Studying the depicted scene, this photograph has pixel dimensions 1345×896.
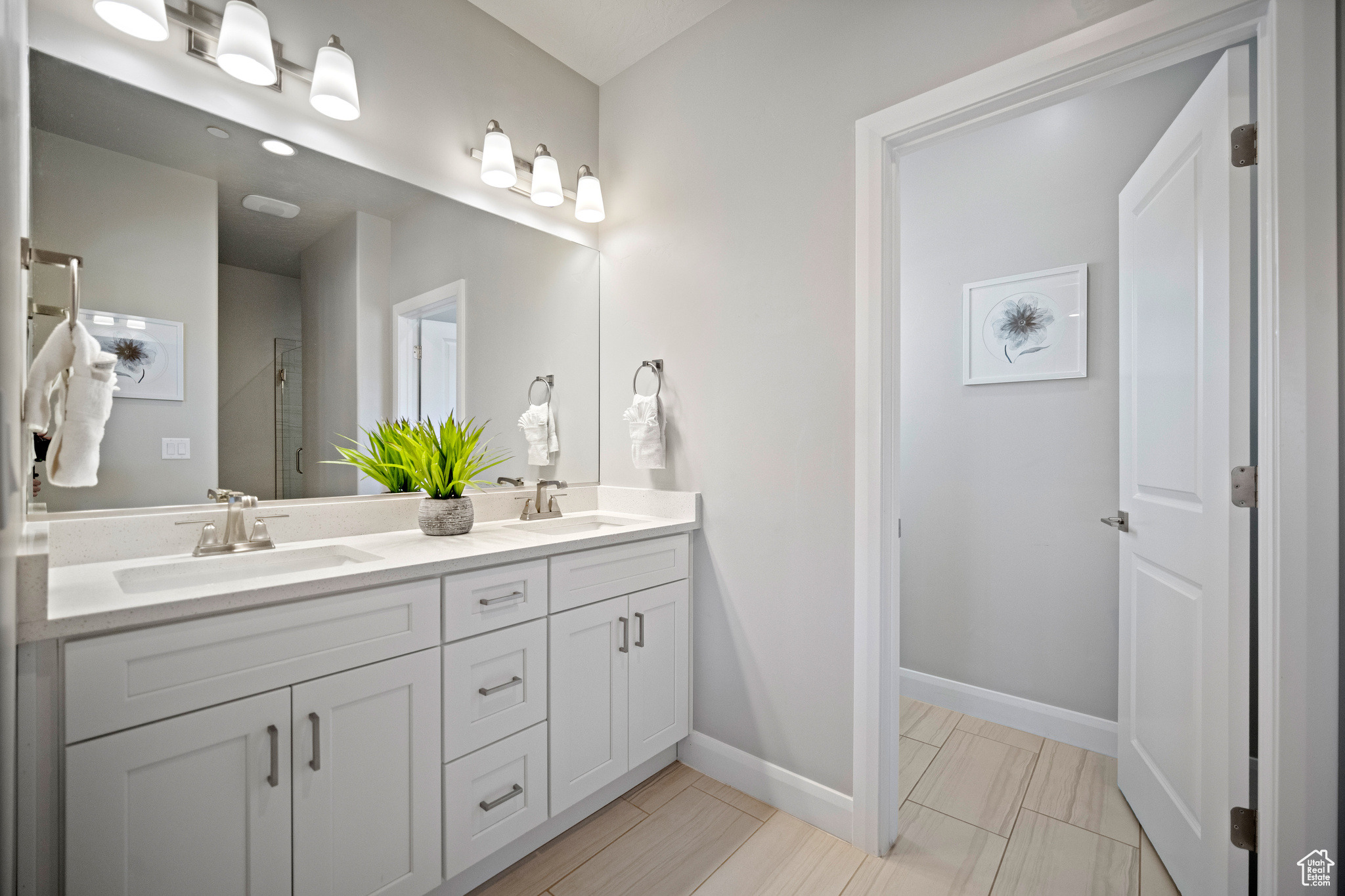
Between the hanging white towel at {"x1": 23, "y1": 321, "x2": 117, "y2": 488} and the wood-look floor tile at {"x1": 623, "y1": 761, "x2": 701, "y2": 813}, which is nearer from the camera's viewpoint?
the hanging white towel at {"x1": 23, "y1": 321, "x2": 117, "y2": 488}

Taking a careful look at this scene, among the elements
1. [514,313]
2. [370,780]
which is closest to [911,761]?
[370,780]

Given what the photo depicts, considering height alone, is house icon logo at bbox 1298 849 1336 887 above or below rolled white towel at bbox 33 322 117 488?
below

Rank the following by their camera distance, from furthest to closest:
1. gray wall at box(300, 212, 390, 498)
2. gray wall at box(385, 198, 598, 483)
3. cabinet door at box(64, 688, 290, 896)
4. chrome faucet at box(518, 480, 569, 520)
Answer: chrome faucet at box(518, 480, 569, 520)
gray wall at box(385, 198, 598, 483)
gray wall at box(300, 212, 390, 498)
cabinet door at box(64, 688, 290, 896)

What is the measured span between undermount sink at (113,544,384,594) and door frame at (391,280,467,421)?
491 mm

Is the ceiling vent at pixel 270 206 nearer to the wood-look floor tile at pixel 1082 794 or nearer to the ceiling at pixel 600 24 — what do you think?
the ceiling at pixel 600 24

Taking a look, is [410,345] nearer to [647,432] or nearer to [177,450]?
[177,450]

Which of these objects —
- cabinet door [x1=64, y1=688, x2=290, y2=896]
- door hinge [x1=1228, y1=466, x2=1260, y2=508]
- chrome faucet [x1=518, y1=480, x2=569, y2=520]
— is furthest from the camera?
chrome faucet [x1=518, y1=480, x2=569, y2=520]

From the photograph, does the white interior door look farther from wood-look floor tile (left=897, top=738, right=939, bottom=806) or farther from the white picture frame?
the white picture frame

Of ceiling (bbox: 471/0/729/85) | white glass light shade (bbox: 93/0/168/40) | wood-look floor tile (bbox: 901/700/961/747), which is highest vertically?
ceiling (bbox: 471/0/729/85)

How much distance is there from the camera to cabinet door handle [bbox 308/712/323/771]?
3.84 ft

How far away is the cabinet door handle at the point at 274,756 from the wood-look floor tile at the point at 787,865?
3.37 ft

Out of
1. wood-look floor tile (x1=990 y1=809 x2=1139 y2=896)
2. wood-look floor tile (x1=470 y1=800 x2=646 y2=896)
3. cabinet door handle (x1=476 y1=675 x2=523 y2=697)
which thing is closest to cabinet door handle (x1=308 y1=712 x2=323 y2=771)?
cabinet door handle (x1=476 y1=675 x2=523 y2=697)

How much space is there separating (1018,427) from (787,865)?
1.74 meters

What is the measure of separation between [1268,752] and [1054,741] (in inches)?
47.3
